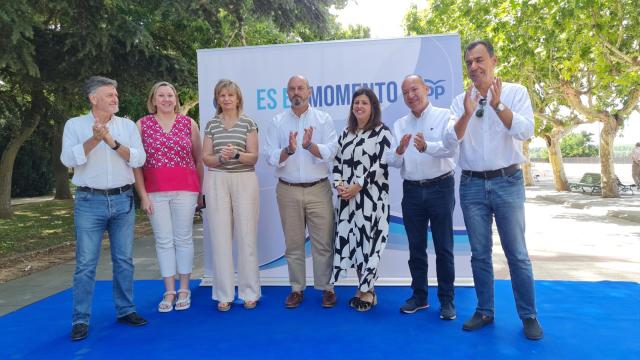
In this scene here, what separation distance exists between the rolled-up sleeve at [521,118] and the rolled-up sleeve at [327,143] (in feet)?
4.31

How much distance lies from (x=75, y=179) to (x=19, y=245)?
16.9ft

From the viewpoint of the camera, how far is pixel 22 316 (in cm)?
368

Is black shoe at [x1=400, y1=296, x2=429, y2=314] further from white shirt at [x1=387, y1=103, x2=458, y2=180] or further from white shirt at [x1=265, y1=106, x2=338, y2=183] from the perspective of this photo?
white shirt at [x1=265, y1=106, x2=338, y2=183]

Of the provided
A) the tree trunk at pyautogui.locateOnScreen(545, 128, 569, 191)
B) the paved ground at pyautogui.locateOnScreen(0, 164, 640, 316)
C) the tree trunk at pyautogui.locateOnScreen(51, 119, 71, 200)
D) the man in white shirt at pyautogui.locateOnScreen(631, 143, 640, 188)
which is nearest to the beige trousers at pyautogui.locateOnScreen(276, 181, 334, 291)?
the paved ground at pyautogui.locateOnScreen(0, 164, 640, 316)

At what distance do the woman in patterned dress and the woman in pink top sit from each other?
1.19 m

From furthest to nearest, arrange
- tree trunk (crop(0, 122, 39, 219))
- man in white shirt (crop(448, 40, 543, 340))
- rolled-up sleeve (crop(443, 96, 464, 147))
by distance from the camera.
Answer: tree trunk (crop(0, 122, 39, 219)) < rolled-up sleeve (crop(443, 96, 464, 147)) < man in white shirt (crop(448, 40, 543, 340))

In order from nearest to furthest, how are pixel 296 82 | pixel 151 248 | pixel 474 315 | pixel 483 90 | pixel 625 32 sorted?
1. pixel 483 90
2. pixel 474 315
3. pixel 296 82
4. pixel 151 248
5. pixel 625 32

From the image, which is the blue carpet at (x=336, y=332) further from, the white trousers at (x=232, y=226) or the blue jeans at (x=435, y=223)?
the blue jeans at (x=435, y=223)

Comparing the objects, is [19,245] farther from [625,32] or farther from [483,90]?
[625,32]

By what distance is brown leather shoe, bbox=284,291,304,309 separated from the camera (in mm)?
3738

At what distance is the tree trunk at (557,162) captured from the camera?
56.4 feet

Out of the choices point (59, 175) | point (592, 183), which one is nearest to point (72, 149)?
point (59, 175)

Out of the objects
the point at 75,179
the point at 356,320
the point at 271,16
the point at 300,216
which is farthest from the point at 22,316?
the point at 271,16

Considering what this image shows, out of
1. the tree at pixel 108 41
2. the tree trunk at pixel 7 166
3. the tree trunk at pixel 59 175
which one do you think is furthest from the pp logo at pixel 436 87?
the tree trunk at pixel 59 175
